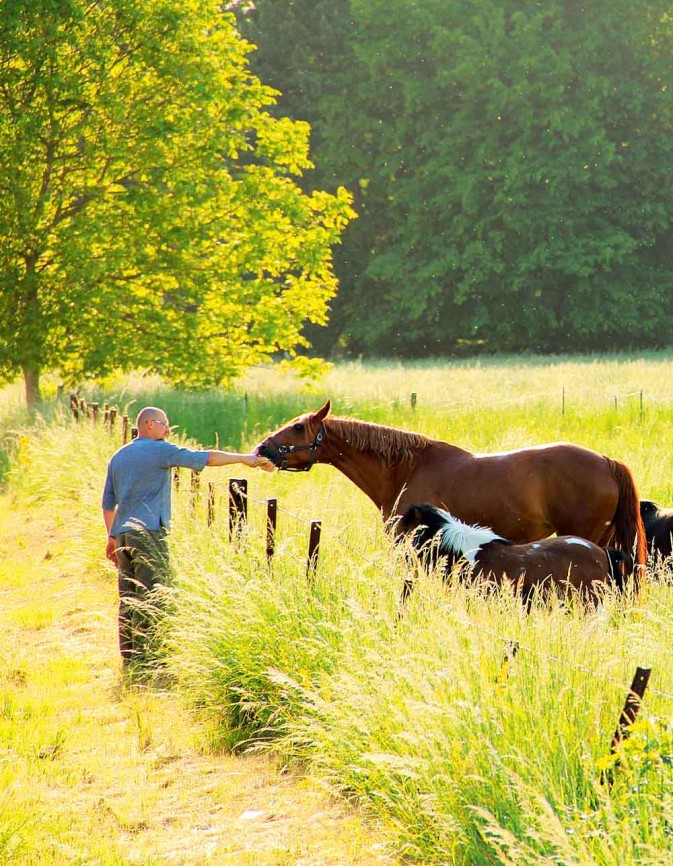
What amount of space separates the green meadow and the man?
0.25 meters

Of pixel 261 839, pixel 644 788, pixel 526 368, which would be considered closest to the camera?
pixel 644 788

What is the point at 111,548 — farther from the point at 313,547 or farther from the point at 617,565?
the point at 617,565

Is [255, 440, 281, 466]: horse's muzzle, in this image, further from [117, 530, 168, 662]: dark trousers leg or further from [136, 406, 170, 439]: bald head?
[117, 530, 168, 662]: dark trousers leg

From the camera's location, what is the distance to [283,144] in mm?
23625

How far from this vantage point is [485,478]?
9.88 meters

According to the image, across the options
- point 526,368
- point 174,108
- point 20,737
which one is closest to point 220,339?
point 174,108

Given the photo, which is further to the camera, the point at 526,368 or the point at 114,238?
the point at 526,368

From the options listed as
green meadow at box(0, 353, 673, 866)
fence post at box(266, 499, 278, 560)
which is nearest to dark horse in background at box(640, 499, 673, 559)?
green meadow at box(0, 353, 673, 866)

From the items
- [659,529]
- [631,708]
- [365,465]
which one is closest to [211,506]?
[365,465]

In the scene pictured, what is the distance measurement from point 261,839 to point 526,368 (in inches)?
1196

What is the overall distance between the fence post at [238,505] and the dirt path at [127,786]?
1324 millimetres

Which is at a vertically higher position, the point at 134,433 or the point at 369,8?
the point at 369,8

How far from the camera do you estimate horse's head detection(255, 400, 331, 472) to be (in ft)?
32.3

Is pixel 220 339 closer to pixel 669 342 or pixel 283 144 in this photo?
pixel 283 144
